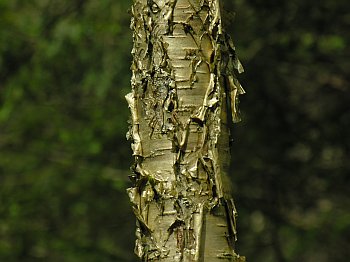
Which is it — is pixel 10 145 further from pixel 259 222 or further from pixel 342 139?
pixel 342 139

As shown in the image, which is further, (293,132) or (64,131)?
(293,132)

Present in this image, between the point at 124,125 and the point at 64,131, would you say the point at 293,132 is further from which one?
the point at 64,131

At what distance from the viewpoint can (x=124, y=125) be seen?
7559 mm

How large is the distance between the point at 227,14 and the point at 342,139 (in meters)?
5.05

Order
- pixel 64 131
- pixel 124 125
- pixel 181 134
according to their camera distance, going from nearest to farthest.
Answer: pixel 181 134 → pixel 64 131 → pixel 124 125

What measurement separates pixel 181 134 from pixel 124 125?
5.19 m

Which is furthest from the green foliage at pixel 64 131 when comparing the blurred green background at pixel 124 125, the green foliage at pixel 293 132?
the green foliage at pixel 293 132

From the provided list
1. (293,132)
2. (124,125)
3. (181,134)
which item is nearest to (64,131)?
(124,125)

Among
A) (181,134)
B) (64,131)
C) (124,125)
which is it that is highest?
(124,125)

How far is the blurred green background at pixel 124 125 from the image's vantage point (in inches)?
279

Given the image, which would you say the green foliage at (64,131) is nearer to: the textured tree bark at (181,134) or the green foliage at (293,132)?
the green foliage at (293,132)

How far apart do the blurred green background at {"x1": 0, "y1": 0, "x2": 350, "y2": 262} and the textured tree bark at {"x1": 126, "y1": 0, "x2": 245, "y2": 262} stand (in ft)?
14.1

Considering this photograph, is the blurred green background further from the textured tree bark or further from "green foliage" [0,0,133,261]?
the textured tree bark

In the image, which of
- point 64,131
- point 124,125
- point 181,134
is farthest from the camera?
point 124,125
